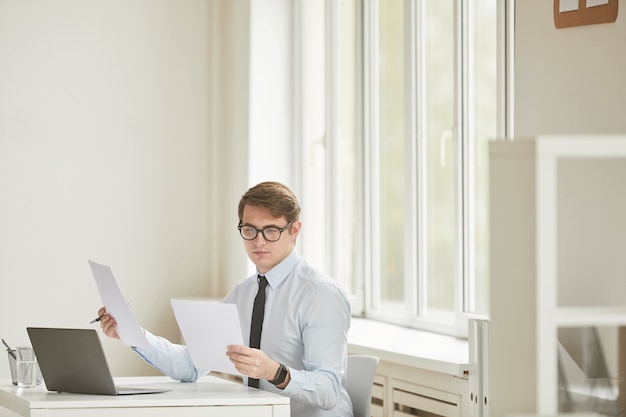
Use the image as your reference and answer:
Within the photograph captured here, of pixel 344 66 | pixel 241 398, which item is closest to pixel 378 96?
pixel 344 66

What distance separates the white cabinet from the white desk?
0.69m

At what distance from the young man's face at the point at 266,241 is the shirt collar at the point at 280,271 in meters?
0.01

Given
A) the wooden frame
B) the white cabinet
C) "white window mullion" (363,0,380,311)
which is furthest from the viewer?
"white window mullion" (363,0,380,311)

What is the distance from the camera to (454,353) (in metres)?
3.27

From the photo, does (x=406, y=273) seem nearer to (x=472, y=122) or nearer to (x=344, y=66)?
(x=472, y=122)

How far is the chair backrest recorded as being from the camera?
286 cm

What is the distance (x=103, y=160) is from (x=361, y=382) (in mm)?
2236

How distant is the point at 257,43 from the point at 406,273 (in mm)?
1419

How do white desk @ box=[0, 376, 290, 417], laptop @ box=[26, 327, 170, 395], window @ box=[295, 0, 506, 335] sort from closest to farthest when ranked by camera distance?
white desk @ box=[0, 376, 290, 417]
laptop @ box=[26, 327, 170, 395]
window @ box=[295, 0, 506, 335]

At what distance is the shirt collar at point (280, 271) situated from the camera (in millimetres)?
2889

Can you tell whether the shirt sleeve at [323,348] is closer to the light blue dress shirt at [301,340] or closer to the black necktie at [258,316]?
the light blue dress shirt at [301,340]

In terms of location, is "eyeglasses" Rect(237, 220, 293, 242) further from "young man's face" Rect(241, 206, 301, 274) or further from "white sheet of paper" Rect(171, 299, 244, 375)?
"white sheet of paper" Rect(171, 299, 244, 375)

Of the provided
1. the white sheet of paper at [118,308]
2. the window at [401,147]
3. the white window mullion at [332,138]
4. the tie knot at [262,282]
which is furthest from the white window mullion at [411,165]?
the white sheet of paper at [118,308]

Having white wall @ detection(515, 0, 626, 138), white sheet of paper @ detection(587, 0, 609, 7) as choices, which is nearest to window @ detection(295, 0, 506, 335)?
white wall @ detection(515, 0, 626, 138)
